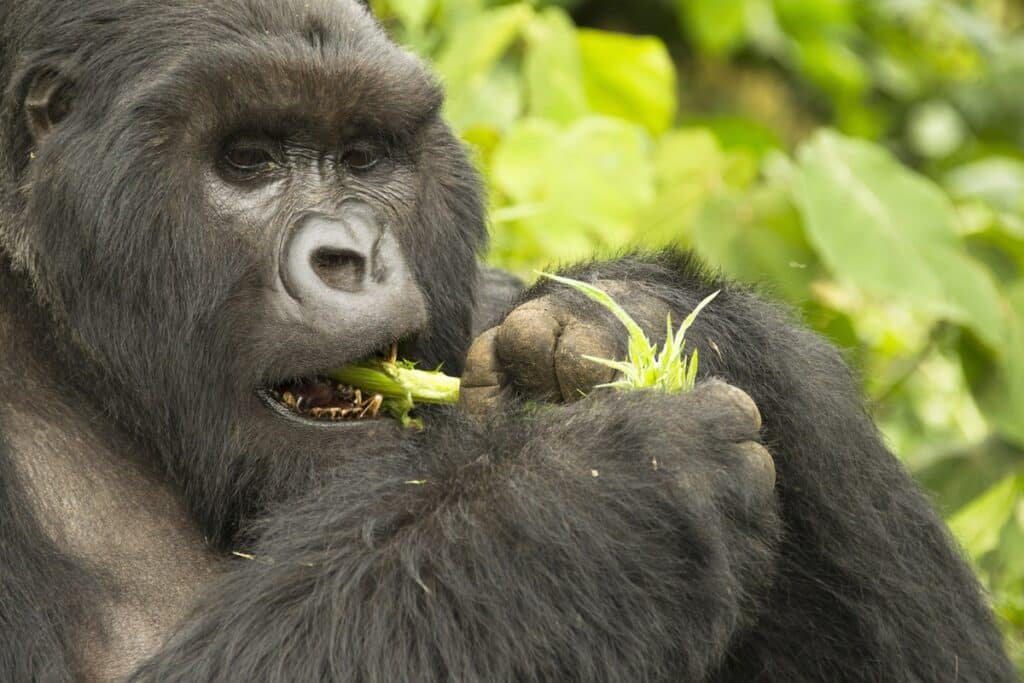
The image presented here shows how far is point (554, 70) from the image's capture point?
5855mm

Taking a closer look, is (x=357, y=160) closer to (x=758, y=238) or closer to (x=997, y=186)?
(x=758, y=238)

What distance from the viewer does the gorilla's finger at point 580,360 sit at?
2.81 metres

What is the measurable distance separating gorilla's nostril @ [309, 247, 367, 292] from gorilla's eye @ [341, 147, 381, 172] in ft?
0.96

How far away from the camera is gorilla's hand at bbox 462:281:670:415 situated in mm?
2826

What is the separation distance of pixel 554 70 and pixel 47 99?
307 cm

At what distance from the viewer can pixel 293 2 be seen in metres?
3.12

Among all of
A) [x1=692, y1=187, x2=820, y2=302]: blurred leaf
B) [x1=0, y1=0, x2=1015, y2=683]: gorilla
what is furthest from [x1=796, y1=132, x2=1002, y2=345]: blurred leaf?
[x1=0, y1=0, x2=1015, y2=683]: gorilla

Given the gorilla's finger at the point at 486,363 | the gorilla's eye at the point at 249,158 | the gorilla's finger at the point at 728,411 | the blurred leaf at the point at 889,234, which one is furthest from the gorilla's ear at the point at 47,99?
the blurred leaf at the point at 889,234

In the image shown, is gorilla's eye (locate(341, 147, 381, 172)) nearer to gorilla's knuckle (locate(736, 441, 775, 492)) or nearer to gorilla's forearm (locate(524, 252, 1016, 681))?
gorilla's forearm (locate(524, 252, 1016, 681))

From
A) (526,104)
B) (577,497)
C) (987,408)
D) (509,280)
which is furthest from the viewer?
(526,104)

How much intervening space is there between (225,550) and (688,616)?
3.53 feet

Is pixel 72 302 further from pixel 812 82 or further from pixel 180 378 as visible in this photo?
pixel 812 82

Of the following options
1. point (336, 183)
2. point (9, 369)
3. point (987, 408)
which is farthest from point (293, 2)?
point (987, 408)

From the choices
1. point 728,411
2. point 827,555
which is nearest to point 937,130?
point 827,555
